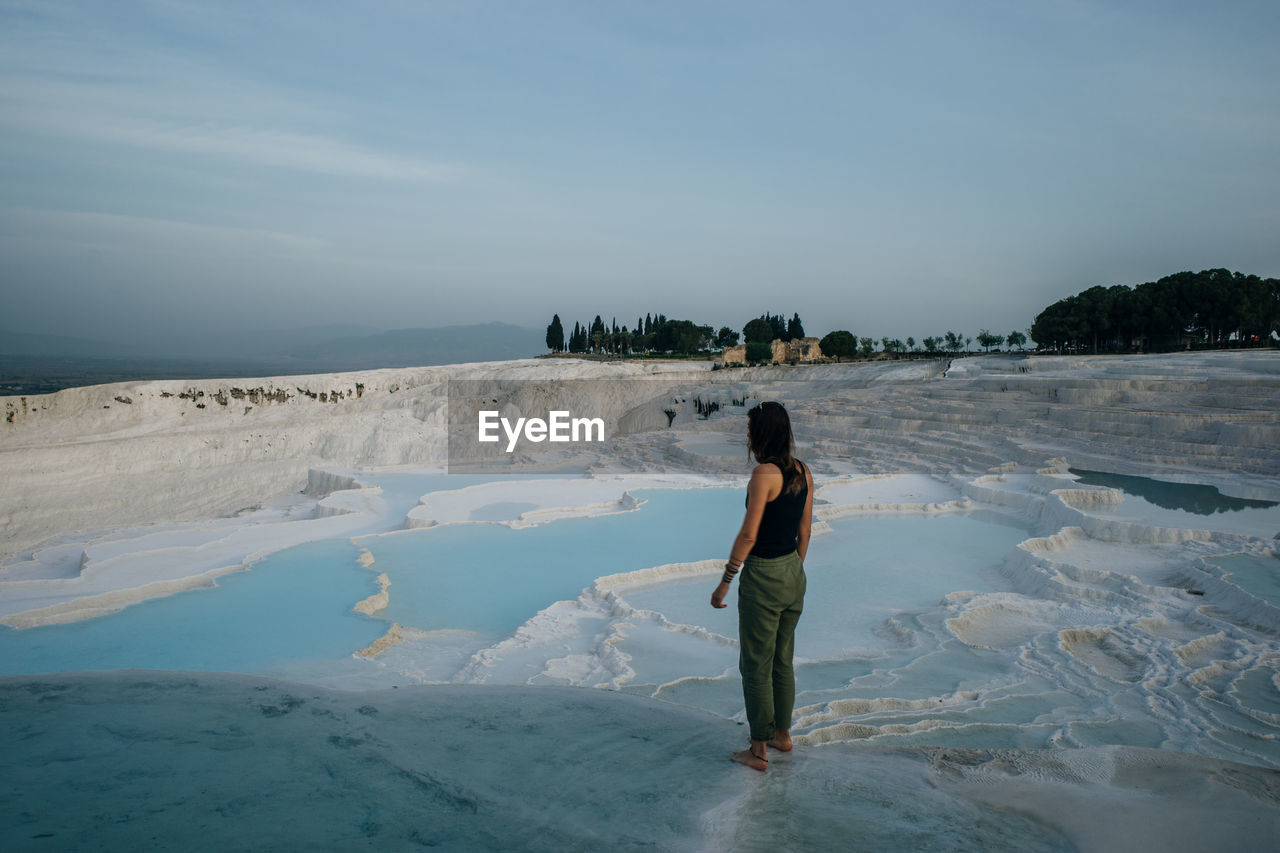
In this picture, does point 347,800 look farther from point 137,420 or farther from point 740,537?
point 137,420

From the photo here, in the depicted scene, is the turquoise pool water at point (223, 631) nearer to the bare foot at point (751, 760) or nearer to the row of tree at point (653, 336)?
the bare foot at point (751, 760)

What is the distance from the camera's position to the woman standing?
238cm

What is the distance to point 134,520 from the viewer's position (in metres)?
14.9

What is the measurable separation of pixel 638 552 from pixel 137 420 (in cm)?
1983

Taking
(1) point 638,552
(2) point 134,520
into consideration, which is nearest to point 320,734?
(1) point 638,552

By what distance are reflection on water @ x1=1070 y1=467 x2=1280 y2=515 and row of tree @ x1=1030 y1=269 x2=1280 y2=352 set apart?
24551 mm

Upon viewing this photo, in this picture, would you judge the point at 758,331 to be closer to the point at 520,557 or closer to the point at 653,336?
the point at 653,336

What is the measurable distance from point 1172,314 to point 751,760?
36023 millimetres

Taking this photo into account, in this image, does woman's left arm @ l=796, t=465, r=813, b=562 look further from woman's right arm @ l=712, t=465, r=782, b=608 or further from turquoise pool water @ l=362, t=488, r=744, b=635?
turquoise pool water @ l=362, t=488, r=744, b=635

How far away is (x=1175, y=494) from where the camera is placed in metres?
8.70

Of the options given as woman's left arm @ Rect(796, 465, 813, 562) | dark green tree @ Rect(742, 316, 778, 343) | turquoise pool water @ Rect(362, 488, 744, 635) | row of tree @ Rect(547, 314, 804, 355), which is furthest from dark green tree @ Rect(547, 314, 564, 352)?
woman's left arm @ Rect(796, 465, 813, 562)

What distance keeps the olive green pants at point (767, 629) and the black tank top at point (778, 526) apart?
0.09 ft

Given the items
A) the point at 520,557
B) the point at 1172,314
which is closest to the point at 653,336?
the point at 1172,314

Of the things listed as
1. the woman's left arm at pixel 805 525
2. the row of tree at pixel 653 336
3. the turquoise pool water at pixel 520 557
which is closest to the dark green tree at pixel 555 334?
the row of tree at pixel 653 336
